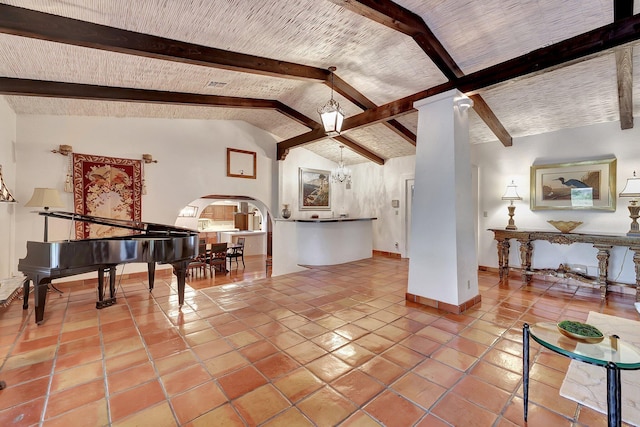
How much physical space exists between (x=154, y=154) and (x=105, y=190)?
3.30 feet

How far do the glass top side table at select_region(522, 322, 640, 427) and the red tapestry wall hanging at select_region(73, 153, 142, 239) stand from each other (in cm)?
571

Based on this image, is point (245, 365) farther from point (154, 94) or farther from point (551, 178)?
point (551, 178)

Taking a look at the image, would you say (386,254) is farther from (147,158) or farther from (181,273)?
(147,158)

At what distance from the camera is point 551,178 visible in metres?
4.73

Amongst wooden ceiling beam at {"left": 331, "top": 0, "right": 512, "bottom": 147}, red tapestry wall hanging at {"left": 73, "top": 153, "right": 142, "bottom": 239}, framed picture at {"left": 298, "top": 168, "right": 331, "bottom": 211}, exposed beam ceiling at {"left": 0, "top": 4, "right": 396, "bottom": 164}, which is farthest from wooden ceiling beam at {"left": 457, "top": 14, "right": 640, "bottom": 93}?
red tapestry wall hanging at {"left": 73, "top": 153, "right": 142, "bottom": 239}

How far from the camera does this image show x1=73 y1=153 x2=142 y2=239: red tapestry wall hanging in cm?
450

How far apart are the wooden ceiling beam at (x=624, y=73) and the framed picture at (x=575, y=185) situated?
65 centimetres

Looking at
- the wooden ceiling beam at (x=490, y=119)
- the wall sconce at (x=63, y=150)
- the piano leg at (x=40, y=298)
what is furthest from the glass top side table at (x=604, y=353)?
the wall sconce at (x=63, y=150)

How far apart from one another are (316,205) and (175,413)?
658cm

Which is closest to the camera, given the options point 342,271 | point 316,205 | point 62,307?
point 62,307

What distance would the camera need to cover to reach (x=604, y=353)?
1500 millimetres

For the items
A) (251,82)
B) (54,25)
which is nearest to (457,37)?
(251,82)

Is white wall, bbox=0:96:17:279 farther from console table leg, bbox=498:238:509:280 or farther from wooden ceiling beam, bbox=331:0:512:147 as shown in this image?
console table leg, bbox=498:238:509:280

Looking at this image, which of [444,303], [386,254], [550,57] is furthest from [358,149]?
[444,303]
